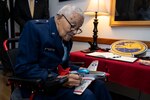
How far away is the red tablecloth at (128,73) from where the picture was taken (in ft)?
4.55

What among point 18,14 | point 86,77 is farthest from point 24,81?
point 18,14

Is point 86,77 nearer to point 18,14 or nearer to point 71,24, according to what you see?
point 71,24

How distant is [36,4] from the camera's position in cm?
276

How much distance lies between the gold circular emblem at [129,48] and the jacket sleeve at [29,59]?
929mm

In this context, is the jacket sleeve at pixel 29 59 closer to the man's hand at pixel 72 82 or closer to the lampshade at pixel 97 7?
the man's hand at pixel 72 82

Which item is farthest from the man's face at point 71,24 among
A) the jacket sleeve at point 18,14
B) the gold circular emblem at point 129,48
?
the jacket sleeve at point 18,14

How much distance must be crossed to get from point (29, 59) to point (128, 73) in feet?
2.63

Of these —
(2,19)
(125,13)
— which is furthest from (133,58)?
(2,19)

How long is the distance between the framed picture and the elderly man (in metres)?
0.97

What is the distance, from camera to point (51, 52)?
122 cm

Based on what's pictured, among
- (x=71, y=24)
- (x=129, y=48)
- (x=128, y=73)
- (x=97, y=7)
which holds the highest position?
(x=97, y=7)

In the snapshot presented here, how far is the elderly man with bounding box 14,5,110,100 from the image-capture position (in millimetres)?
1107

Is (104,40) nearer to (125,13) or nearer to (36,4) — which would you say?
(125,13)

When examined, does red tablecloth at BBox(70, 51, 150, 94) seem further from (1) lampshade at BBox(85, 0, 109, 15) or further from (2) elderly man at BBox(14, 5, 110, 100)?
(1) lampshade at BBox(85, 0, 109, 15)
